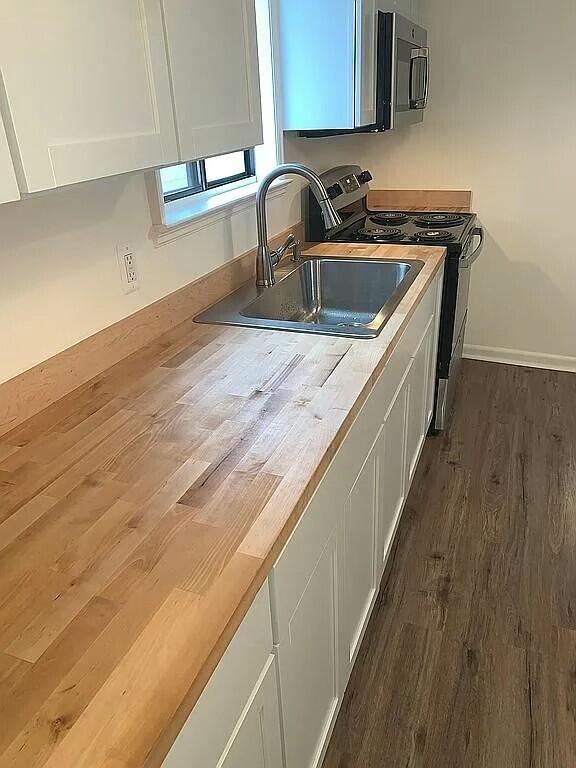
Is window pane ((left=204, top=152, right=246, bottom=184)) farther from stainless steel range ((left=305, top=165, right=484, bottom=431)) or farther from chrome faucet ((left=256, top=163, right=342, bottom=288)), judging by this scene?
stainless steel range ((left=305, top=165, right=484, bottom=431))

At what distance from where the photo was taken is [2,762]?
2.03ft

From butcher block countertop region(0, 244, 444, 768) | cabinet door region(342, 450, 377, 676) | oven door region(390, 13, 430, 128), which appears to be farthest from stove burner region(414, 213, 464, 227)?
cabinet door region(342, 450, 377, 676)

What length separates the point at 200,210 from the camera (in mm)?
1914

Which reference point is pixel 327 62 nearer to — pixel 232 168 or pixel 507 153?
pixel 232 168

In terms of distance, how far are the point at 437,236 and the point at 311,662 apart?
2.02 m

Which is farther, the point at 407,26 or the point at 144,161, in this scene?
the point at 407,26

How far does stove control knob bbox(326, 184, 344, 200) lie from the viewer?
2.70m

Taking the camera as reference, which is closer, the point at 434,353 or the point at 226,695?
the point at 226,695

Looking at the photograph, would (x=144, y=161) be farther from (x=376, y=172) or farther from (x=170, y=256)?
(x=376, y=172)

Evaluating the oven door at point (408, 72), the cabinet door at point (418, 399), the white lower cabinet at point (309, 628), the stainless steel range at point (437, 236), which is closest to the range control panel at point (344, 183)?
the stainless steel range at point (437, 236)

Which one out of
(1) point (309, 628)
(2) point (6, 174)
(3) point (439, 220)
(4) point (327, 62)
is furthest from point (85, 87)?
(3) point (439, 220)

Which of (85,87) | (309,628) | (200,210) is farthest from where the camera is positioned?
(200,210)

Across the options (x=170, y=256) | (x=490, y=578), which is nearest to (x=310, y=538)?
(x=170, y=256)

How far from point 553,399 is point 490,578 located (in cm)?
148
